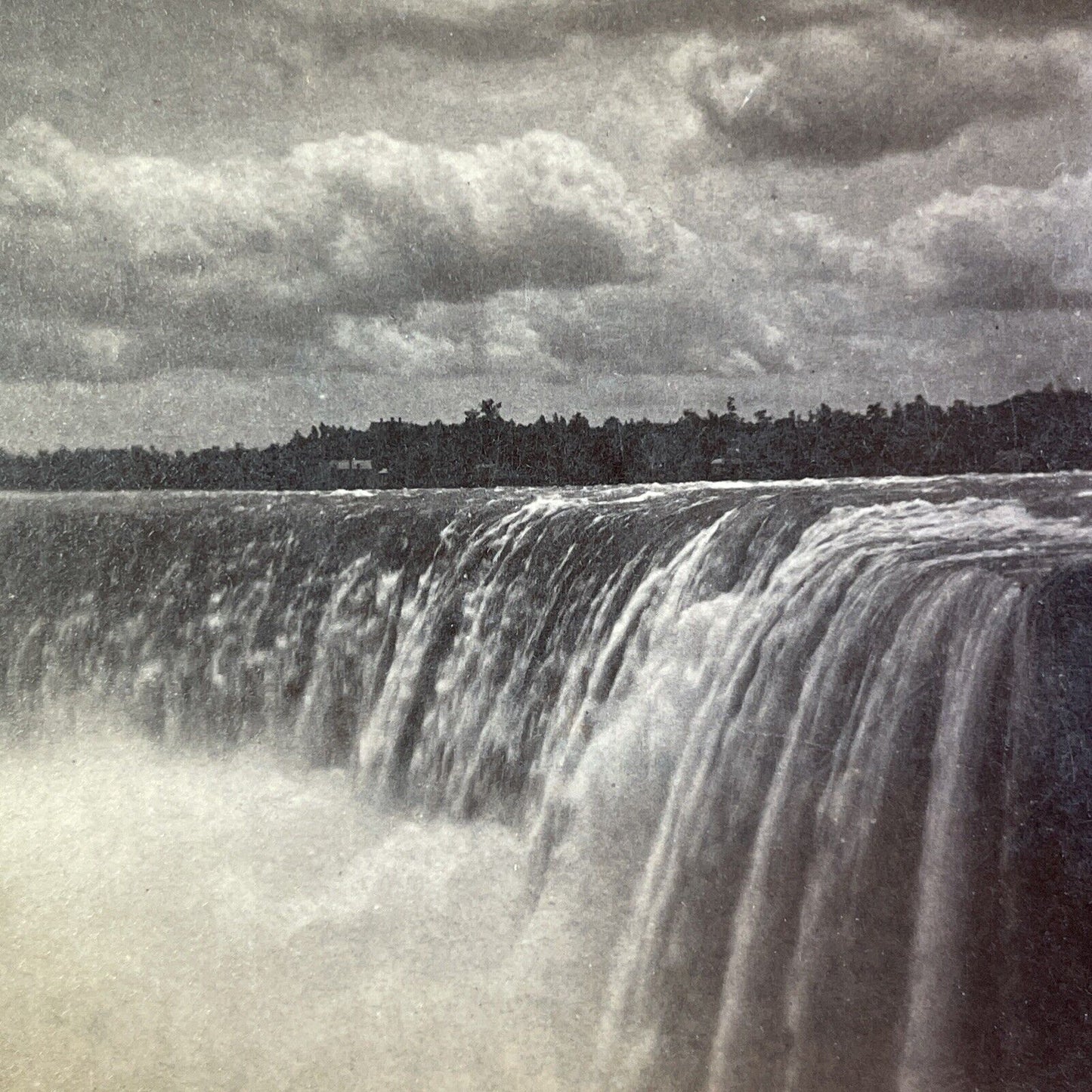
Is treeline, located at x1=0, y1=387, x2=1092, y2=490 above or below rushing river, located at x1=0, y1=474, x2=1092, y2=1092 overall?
above

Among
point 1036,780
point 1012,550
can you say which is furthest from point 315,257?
point 1036,780

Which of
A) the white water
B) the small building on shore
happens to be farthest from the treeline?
the white water

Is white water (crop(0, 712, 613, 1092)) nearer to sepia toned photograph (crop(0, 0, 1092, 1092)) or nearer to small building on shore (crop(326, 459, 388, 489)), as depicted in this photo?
sepia toned photograph (crop(0, 0, 1092, 1092))

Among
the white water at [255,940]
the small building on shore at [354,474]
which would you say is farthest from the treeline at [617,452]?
the white water at [255,940]

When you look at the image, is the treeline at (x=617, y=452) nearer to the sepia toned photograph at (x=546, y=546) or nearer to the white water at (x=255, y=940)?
the sepia toned photograph at (x=546, y=546)

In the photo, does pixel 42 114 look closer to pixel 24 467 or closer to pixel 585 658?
pixel 24 467

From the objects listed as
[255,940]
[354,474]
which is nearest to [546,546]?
[354,474]
